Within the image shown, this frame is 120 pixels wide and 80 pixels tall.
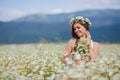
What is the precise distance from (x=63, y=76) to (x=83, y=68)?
0.62m

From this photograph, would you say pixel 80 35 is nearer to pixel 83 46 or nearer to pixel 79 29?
pixel 79 29

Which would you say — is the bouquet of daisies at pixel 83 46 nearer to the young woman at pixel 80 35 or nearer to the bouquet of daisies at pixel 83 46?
the bouquet of daisies at pixel 83 46

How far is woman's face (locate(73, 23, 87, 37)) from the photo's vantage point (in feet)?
28.3

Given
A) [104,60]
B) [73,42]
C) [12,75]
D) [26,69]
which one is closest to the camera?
[12,75]

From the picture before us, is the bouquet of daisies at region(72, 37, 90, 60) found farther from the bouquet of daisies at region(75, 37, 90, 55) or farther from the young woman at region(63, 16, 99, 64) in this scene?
the young woman at region(63, 16, 99, 64)

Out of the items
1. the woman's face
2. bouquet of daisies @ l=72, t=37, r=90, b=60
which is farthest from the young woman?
bouquet of daisies @ l=72, t=37, r=90, b=60

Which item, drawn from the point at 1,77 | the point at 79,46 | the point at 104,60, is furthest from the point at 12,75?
the point at 79,46

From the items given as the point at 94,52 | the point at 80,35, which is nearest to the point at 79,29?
the point at 80,35

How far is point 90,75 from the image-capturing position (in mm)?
5348

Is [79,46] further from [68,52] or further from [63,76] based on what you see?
[63,76]

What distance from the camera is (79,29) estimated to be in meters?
8.72

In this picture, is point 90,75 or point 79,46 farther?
point 79,46

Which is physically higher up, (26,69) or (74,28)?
(74,28)

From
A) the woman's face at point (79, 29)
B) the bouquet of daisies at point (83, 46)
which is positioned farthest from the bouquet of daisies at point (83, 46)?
the woman's face at point (79, 29)
